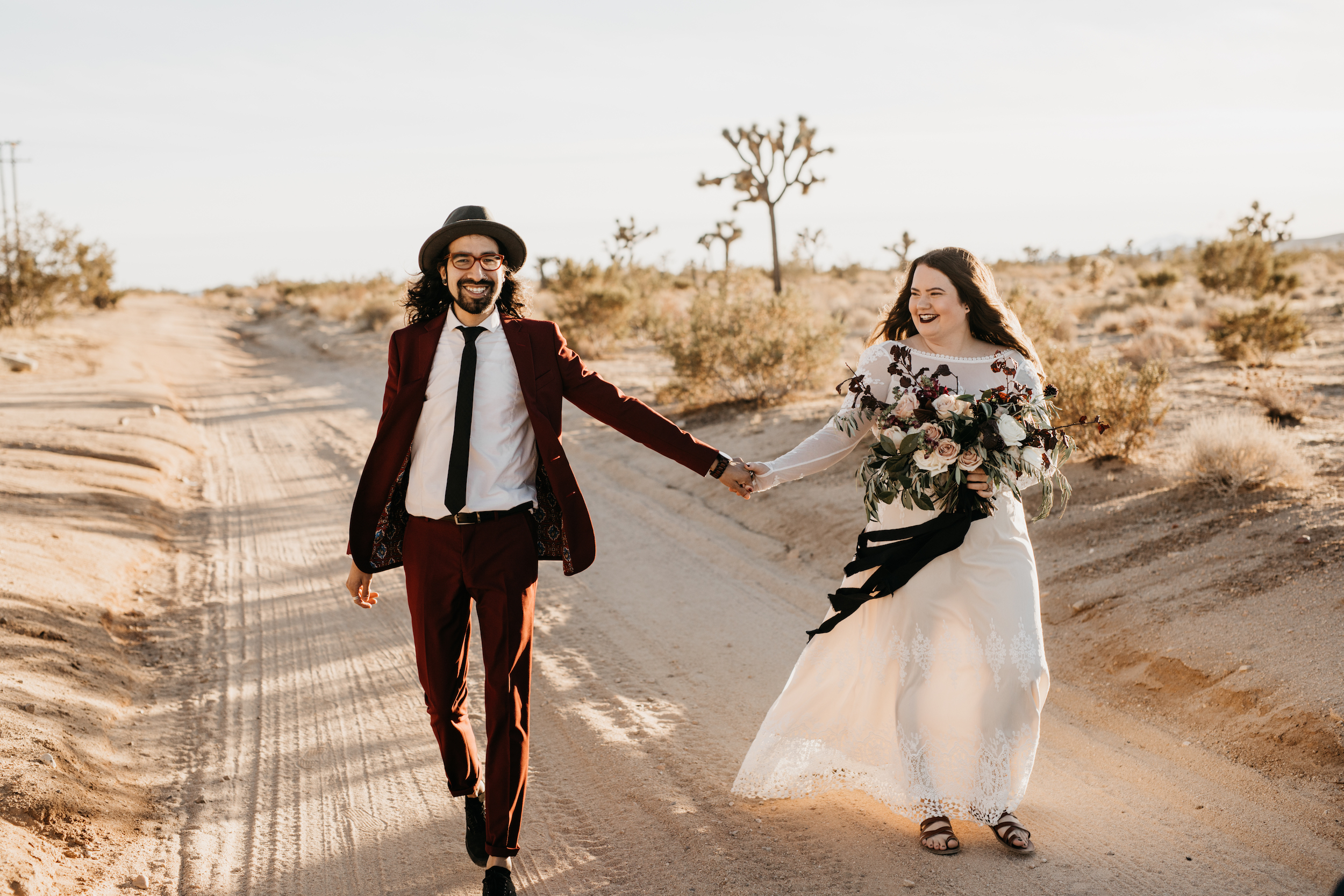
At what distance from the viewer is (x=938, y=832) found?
12.1 ft

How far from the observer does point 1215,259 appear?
28188mm

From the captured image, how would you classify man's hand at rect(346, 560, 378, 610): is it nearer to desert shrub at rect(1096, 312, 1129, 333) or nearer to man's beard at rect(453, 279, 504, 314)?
man's beard at rect(453, 279, 504, 314)

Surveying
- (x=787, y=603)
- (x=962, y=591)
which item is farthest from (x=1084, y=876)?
(x=787, y=603)

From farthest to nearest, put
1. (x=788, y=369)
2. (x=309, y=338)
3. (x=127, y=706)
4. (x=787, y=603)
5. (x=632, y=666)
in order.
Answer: (x=309, y=338) < (x=788, y=369) < (x=787, y=603) < (x=632, y=666) < (x=127, y=706)

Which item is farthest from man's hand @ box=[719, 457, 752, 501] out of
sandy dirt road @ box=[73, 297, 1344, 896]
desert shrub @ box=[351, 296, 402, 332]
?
desert shrub @ box=[351, 296, 402, 332]

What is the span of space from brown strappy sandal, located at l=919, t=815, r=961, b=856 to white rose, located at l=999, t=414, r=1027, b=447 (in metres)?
1.41

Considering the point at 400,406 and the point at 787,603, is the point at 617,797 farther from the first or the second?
the point at 787,603

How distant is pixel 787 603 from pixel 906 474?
10.5ft

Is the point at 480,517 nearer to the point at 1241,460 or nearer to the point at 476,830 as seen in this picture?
the point at 476,830

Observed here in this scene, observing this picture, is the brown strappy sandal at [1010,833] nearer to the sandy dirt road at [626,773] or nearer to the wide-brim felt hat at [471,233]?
the sandy dirt road at [626,773]

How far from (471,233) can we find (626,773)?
7.92ft

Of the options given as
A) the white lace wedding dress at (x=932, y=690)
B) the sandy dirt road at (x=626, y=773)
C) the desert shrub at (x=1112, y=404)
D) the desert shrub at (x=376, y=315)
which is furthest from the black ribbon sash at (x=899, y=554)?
the desert shrub at (x=376, y=315)

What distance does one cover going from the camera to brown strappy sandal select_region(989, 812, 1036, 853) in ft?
12.1

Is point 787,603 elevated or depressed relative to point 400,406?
depressed
